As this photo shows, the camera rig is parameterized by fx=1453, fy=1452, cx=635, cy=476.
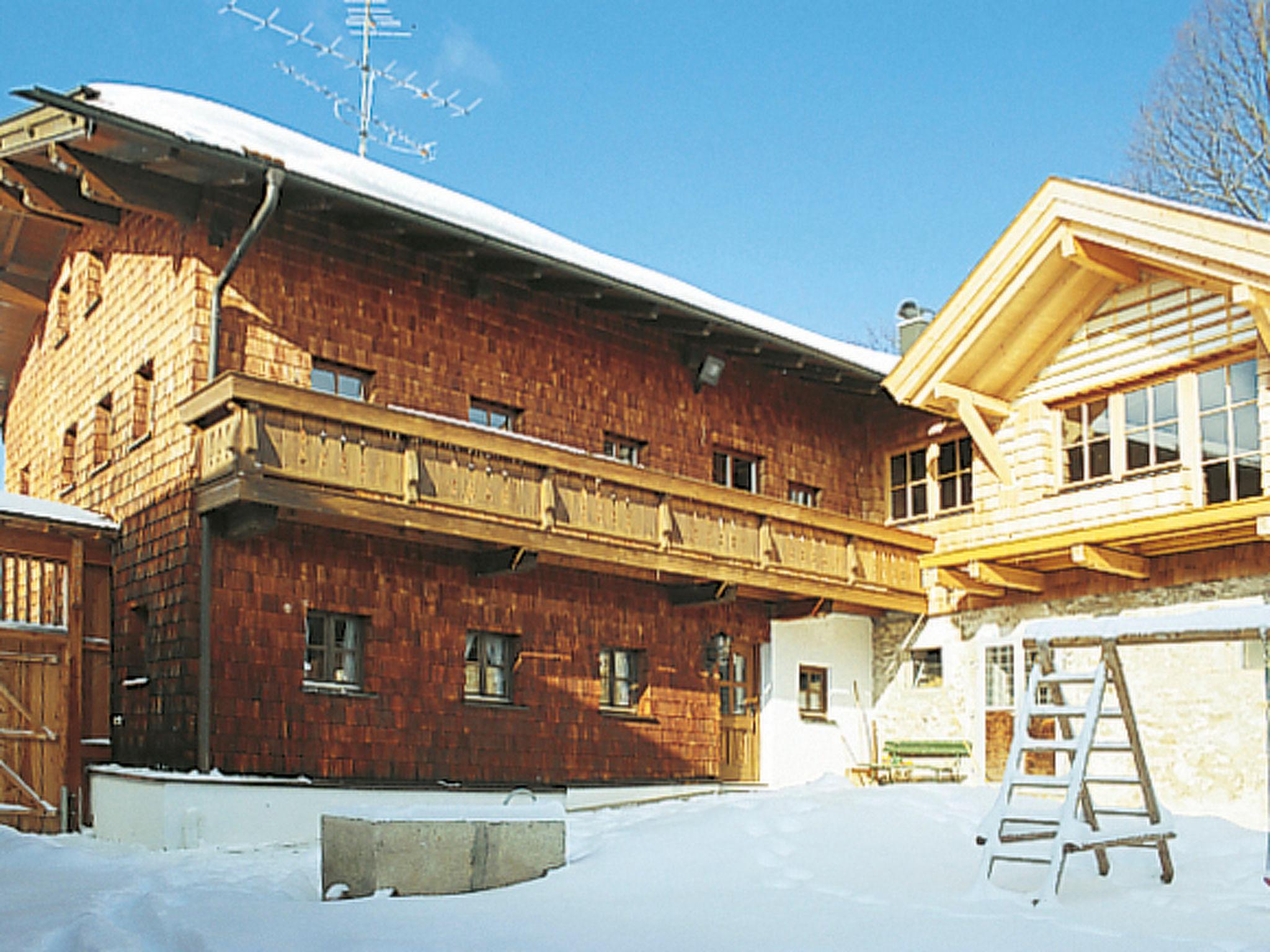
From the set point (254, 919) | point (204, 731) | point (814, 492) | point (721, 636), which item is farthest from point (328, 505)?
point (814, 492)

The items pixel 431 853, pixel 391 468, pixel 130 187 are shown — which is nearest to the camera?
pixel 431 853

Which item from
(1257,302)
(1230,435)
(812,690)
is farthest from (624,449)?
(1257,302)

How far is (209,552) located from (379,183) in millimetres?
4471

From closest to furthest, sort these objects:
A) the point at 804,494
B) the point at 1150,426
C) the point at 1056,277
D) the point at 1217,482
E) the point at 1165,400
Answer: the point at 1217,482 < the point at 1165,400 < the point at 1150,426 < the point at 1056,277 < the point at 804,494

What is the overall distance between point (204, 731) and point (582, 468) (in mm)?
4872

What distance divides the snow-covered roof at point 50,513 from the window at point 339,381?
2781 mm

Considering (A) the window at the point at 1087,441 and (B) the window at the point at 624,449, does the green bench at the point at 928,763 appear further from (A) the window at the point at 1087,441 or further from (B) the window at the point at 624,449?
(B) the window at the point at 624,449

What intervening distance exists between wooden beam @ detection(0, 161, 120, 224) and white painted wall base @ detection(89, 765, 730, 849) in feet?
20.5

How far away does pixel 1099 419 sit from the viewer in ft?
59.7

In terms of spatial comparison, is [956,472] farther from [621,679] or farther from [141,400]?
[141,400]

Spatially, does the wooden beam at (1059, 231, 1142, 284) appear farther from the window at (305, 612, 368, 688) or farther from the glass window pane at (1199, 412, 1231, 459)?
the window at (305, 612, 368, 688)

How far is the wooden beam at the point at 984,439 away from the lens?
18.8 meters

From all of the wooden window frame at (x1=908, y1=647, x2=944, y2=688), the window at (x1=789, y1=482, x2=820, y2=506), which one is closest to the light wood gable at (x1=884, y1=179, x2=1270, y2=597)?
the wooden window frame at (x1=908, y1=647, x2=944, y2=688)

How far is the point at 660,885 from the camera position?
8945 mm
